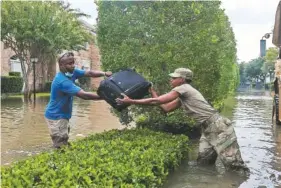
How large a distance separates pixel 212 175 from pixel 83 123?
7.86m

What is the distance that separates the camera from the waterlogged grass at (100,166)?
3936 mm

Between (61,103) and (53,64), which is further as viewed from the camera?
(53,64)

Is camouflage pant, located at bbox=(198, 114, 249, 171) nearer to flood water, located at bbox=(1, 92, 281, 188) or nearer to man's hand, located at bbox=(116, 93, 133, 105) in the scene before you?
flood water, located at bbox=(1, 92, 281, 188)

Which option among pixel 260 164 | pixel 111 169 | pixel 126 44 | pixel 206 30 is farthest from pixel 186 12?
pixel 111 169

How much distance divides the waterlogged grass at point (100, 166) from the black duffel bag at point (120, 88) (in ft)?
2.13

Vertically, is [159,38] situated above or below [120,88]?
above

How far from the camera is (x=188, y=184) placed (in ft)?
19.5

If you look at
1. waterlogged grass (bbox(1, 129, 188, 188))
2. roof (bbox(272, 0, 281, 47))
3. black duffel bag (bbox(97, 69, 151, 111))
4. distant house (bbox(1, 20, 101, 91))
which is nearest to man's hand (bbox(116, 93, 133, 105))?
black duffel bag (bbox(97, 69, 151, 111))

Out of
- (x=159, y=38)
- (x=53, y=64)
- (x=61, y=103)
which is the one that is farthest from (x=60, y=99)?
(x=53, y=64)

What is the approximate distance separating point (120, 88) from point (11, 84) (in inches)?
1021

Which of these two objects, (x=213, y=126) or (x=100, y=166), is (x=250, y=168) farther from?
(x=100, y=166)

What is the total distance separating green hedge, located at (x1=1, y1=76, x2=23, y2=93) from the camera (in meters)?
29.2

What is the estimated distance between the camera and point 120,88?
5965mm

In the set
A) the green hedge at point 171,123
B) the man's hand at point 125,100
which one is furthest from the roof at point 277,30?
the green hedge at point 171,123
